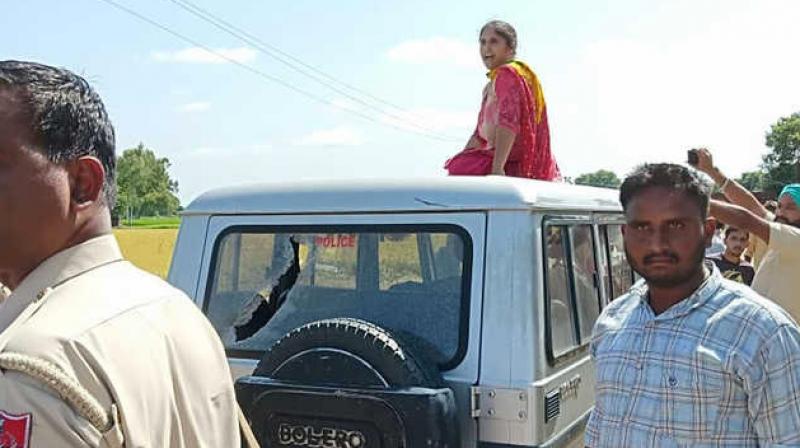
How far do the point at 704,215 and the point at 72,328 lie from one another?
186 cm

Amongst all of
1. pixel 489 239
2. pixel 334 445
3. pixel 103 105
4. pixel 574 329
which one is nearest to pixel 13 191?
pixel 103 105

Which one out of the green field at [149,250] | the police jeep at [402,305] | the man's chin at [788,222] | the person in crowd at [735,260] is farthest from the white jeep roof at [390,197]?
the green field at [149,250]

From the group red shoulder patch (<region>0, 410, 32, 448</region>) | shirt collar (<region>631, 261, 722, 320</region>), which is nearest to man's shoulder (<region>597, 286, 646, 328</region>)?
shirt collar (<region>631, 261, 722, 320</region>)

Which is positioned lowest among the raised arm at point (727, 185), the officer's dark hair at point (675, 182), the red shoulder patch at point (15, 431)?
the red shoulder patch at point (15, 431)

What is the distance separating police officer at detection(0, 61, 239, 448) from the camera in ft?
3.85

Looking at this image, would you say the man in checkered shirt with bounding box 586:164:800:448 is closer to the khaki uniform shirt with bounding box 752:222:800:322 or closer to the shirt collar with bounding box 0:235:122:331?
the khaki uniform shirt with bounding box 752:222:800:322

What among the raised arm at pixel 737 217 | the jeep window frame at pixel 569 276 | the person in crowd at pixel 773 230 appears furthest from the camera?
the person in crowd at pixel 773 230

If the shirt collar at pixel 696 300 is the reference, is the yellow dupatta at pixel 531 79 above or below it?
above

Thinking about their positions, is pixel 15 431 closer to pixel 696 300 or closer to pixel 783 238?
pixel 696 300

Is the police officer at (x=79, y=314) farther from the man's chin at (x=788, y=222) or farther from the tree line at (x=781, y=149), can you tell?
the tree line at (x=781, y=149)

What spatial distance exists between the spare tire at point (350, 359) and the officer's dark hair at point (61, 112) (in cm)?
153

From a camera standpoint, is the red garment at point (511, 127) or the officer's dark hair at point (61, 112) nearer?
the officer's dark hair at point (61, 112)

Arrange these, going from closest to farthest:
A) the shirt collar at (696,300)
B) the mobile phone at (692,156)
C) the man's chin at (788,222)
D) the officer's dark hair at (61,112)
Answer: the officer's dark hair at (61,112) → the shirt collar at (696,300) → the mobile phone at (692,156) → the man's chin at (788,222)

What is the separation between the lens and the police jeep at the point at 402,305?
284 cm
